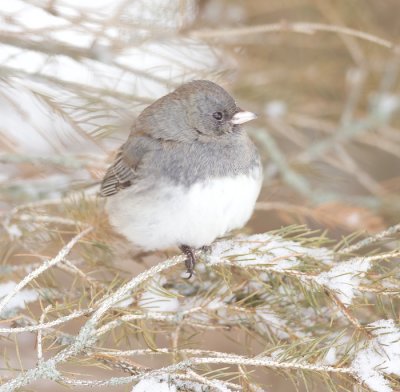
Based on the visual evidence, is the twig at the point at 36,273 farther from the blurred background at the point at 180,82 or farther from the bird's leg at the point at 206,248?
the bird's leg at the point at 206,248

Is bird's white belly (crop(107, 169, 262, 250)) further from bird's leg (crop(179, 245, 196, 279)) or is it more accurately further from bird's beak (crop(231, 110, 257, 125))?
bird's beak (crop(231, 110, 257, 125))

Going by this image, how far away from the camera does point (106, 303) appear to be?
1270mm

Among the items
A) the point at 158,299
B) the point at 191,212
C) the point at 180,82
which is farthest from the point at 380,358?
the point at 180,82

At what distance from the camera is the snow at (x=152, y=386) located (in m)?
1.18

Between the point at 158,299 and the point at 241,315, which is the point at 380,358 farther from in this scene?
the point at 158,299

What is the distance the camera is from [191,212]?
5.74 feet

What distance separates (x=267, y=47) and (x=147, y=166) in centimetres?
108

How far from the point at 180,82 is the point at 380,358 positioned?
122cm

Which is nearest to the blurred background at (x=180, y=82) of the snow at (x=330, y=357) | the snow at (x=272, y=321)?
the snow at (x=272, y=321)

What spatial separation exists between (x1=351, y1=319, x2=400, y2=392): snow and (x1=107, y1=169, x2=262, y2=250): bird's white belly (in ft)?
1.93

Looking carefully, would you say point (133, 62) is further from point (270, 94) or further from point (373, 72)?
point (373, 72)

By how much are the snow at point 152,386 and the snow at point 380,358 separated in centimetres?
37

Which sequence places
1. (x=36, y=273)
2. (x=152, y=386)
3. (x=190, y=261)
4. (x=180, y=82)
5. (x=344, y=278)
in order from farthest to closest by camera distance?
1. (x=180, y=82)
2. (x=190, y=261)
3. (x=344, y=278)
4. (x=36, y=273)
5. (x=152, y=386)

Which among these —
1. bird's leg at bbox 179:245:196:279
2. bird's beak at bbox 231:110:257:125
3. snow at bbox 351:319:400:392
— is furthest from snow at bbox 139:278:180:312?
bird's beak at bbox 231:110:257:125
